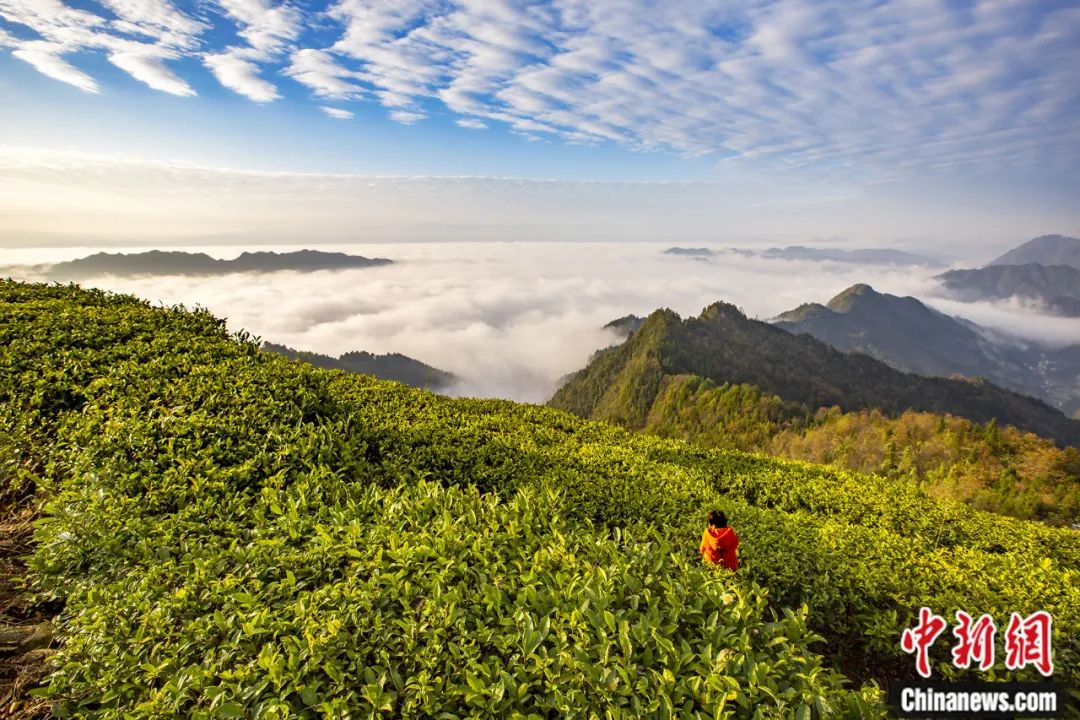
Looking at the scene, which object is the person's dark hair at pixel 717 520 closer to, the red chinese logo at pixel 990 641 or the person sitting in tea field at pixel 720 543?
the person sitting in tea field at pixel 720 543

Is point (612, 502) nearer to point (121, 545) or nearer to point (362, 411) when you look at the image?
point (362, 411)

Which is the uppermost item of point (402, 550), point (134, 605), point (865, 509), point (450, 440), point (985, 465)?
point (402, 550)

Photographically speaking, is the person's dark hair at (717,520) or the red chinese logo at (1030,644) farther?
the person's dark hair at (717,520)

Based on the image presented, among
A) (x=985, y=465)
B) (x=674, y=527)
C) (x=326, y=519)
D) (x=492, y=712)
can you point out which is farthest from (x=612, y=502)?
(x=985, y=465)

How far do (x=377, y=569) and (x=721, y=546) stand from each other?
18.2ft

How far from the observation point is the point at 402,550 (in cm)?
493

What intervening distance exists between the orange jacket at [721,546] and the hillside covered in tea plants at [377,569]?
21.6 inches

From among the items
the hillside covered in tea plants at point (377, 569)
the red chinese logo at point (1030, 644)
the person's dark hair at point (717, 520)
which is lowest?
the red chinese logo at point (1030, 644)

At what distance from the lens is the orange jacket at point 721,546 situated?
8.19 metres

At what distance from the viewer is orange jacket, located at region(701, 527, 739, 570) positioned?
26.9 ft

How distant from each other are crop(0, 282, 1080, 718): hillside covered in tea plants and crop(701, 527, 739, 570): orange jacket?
55 centimetres

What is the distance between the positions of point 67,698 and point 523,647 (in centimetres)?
359

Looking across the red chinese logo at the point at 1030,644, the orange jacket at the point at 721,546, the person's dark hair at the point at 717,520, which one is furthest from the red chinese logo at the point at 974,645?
the person's dark hair at the point at 717,520

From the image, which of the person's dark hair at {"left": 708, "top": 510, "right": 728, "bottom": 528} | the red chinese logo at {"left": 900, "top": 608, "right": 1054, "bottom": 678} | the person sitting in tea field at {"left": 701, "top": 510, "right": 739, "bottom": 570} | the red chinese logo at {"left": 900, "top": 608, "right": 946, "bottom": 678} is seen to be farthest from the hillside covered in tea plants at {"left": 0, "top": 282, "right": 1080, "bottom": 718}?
the person's dark hair at {"left": 708, "top": 510, "right": 728, "bottom": 528}
